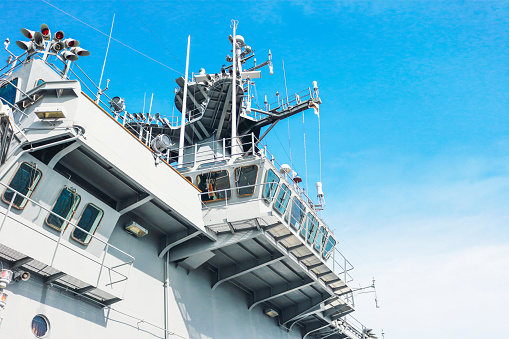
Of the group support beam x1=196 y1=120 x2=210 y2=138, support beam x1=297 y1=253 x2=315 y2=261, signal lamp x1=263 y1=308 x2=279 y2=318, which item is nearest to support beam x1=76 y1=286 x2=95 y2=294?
support beam x1=297 y1=253 x2=315 y2=261

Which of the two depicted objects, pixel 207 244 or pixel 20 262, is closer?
pixel 20 262

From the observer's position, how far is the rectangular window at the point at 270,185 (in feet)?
63.8

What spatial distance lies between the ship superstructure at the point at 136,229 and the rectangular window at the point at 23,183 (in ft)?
0.10

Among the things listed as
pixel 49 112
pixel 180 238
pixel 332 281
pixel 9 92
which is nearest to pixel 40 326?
pixel 49 112

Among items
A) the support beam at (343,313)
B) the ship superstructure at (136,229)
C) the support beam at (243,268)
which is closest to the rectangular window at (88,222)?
the ship superstructure at (136,229)

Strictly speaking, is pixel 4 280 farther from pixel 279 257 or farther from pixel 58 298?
pixel 279 257

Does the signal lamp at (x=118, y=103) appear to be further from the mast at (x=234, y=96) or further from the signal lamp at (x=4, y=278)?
the signal lamp at (x=4, y=278)

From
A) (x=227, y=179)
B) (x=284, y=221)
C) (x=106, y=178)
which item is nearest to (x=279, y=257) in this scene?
(x=284, y=221)

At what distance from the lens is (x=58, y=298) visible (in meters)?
13.7

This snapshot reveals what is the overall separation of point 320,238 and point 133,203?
10.3 meters

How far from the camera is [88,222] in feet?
48.8

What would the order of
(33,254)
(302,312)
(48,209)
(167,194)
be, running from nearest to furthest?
(33,254) → (48,209) → (167,194) → (302,312)

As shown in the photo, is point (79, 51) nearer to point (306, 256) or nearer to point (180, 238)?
point (180, 238)

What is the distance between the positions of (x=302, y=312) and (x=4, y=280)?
54.4 ft
